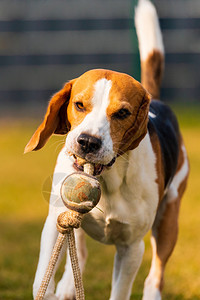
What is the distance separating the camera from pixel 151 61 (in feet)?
17.5

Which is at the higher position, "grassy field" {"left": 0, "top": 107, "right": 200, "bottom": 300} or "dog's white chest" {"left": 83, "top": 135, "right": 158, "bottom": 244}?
"dog's white chest" {"left": 83, "top": 135, "right": 158, "bottom": 244}

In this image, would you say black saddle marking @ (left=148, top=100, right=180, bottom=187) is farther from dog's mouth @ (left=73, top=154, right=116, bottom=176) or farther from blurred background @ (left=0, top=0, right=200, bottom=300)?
blurred background @ (left=0, top=0, right=200, bottom=300)

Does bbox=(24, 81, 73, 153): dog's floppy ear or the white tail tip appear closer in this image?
bbox=(24, 81, 73, 153): dog's floppy ear

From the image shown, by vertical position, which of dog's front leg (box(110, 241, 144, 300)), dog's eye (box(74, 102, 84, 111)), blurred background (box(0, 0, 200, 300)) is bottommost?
blurred background (box(0, 0, 200, 300))

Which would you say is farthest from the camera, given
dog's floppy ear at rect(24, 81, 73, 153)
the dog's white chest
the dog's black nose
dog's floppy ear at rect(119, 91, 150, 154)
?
the dog's white chest

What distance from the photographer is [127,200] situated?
3.88 meters

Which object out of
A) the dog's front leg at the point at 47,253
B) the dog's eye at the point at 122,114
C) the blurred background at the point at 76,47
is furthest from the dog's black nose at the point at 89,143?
the blurred background at the point at 76,47

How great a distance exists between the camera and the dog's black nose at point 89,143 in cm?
318

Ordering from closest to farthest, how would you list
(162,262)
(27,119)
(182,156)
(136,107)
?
(136,107)
(162,262)
(182,156)
(27,119)

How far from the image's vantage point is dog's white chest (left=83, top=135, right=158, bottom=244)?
382cm

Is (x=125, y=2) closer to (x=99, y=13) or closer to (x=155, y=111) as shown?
(x=99, y=13)

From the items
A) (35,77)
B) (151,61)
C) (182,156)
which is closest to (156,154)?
(182,156)

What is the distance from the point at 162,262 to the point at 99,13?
16.8m

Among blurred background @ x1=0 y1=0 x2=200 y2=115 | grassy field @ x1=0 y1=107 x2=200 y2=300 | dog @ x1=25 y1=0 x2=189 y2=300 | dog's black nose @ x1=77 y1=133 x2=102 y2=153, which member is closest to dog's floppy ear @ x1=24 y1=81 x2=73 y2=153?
dog @ x1=25 y1=0 x2=189 y2=300
